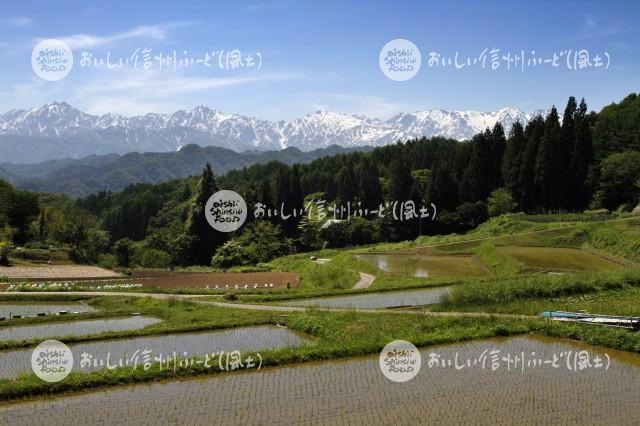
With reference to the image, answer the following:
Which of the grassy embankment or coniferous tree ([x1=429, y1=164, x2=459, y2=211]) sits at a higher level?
coniferous tree ([x1=429, y1=164, x2=459, y2=211])

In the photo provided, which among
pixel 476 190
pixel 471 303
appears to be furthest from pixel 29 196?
pixel 471 303

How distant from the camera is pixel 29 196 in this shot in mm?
70250

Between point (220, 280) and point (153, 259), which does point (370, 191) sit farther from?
point (220, 280)

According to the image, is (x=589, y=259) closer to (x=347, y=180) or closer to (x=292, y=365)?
(x=292, y=365)

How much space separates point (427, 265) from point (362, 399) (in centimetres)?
2605

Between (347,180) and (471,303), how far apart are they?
194 feet

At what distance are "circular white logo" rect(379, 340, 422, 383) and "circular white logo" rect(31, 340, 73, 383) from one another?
8205 mm

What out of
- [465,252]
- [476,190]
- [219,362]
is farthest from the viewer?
[476,190]

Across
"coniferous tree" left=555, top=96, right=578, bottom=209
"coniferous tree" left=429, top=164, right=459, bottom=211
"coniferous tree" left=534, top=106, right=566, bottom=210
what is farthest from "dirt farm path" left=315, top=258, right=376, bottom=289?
"coniferous tree" left=429, top=164, right=459, bottom=211

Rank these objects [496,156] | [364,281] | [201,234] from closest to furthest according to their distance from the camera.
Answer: [364,281] < [201,234] < [496,156]

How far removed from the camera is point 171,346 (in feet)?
59.9

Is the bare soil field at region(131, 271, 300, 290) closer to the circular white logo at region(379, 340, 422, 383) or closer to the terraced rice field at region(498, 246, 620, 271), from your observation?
the terraced rice field at region(498, 246, 620, 271)

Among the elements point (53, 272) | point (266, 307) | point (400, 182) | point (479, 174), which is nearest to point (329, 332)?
point (266, 307)

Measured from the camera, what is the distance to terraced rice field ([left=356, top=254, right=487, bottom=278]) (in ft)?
113
